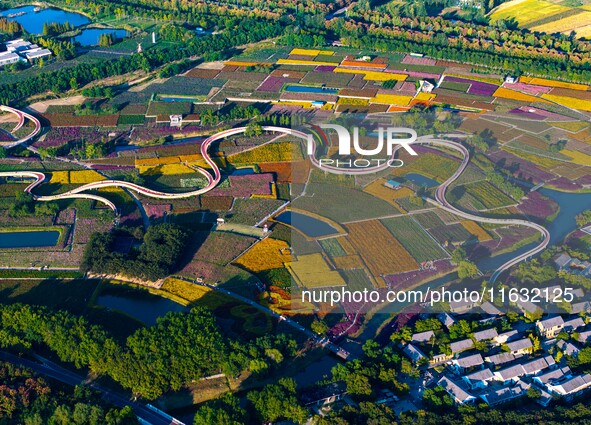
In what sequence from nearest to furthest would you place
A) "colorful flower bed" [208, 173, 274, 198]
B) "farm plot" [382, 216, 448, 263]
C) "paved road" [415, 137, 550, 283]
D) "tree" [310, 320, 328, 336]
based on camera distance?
"tree" [310, 320, 328, 336] < "paved road" [415, 137, 550, 283] < "farm plot" [382, 216, 448, 263] < "colorful flower bed" [208, 173, 274, 198]

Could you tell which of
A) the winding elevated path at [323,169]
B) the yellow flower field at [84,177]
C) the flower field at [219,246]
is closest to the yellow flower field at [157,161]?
the winding elevated path at [323,169]

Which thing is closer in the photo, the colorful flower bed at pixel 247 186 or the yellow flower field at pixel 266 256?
the yellow flower field at pixel 266 256

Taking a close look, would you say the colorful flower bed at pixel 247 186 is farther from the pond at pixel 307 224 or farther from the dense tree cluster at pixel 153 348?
the dense tree cluster at pixel 153 348

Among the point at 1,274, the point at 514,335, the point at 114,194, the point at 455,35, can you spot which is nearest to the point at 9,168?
the point at 114,194

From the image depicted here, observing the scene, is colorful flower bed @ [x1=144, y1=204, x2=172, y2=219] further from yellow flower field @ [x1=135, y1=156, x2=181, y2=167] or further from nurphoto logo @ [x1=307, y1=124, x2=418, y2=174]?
nurphoto logo @ [x1=307, y1=124, x2=418, y2=174]

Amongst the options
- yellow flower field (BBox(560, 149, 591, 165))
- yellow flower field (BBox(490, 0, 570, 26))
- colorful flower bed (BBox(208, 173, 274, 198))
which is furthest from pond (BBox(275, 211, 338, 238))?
yellow flower field (BBox(490, 0, 570, 26))
